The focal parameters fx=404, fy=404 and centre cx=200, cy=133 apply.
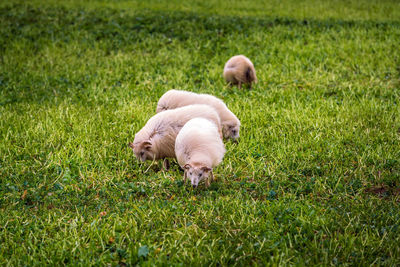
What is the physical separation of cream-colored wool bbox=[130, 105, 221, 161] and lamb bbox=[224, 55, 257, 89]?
304 centimetres

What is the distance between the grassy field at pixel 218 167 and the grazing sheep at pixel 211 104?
28 centimetres

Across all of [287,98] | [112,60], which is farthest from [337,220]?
[112,60]

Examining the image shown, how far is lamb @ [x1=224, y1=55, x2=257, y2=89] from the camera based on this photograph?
8.32 meters

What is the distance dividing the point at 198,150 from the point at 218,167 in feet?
1.64

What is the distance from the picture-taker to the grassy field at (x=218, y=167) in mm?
3496

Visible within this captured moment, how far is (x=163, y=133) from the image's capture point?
5176 mm

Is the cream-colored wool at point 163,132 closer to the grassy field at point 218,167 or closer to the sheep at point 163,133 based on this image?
the sheep at point 163,133

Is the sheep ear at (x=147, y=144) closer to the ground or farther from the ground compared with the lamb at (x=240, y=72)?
closer to the ground

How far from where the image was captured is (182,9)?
603 inches

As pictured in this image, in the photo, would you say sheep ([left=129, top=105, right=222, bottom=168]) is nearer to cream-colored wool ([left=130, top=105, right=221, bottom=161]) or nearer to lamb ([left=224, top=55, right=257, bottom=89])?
cream-colored wool ([left=130, top=105, right=221, bottom=161])

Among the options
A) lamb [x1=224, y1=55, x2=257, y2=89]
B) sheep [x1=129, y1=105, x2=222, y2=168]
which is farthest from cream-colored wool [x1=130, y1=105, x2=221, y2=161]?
lamb [x1=224, y1=55, x2=257, y2=89]

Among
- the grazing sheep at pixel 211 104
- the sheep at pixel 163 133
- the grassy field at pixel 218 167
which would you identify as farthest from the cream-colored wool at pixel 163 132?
the grazing sheep at pixel 211 104

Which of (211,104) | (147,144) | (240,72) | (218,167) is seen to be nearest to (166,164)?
(147,144)

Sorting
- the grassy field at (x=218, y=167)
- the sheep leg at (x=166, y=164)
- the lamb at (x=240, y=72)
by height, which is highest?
the lamb at (x=240, y=72)
